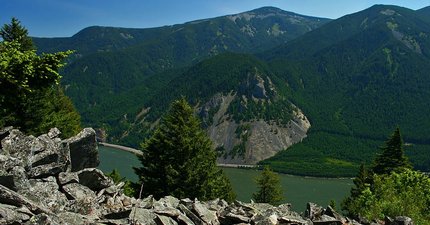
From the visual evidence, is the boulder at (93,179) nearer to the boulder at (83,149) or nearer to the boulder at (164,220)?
the boulder at (83,149)

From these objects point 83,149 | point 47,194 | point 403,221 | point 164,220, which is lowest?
point 403,221

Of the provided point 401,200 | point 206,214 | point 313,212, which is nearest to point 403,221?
point 313,212

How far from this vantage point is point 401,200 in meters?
42.0

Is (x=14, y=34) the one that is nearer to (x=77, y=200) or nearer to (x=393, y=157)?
(x=77, y=200)

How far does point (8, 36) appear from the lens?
147ft

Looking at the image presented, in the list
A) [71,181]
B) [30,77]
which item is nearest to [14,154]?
[71,181]

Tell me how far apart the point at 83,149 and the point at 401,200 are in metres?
30.9

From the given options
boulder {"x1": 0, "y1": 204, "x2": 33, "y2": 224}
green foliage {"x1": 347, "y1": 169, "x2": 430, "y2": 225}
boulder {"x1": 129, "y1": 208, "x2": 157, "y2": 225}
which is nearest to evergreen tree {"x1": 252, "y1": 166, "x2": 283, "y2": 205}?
green foliage {"x1": 347, "y1": 169, "x2": 430, "y2": 225}

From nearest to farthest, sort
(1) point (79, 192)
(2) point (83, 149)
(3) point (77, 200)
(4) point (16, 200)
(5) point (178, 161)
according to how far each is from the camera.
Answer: (4) point (16, 200), (3) point (77, 200), (1) point (79, 192), (2) point (83, 149), (5) point (178, 161)

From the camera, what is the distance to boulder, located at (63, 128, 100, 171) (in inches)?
1125

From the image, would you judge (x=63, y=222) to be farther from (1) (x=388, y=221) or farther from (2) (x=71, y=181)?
(1) (x=388, y=221)

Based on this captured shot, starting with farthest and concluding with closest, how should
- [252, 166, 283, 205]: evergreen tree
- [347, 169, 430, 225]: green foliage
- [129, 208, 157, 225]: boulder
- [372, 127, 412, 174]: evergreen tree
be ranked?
[252, 166, 283, 205]: evergreen tree, [372, 127, 412, 174]: evergreen tree, [347, 169, 430, 225]: green foliage, [129, 208, 157, 225]: boulder

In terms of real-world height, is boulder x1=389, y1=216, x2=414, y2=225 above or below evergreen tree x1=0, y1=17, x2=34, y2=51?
below

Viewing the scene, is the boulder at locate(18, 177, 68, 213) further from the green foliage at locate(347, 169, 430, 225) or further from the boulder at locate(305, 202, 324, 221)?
the green foliage at locate(347, 169, 430, 225)
